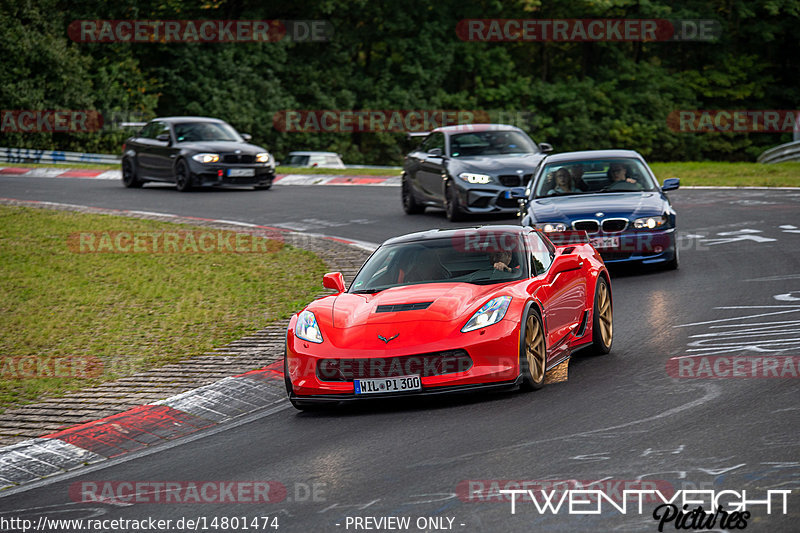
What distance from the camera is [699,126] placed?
187 feet

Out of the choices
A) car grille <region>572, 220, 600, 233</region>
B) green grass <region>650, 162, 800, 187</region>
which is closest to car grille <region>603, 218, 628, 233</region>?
car grille <region>572, 220, 600, 233</region>

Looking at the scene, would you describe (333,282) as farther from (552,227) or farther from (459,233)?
(552,227)

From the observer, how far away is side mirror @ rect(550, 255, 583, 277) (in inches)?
375

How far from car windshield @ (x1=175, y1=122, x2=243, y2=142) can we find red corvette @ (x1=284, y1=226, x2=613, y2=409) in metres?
18.6

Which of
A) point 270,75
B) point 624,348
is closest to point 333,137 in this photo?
point 270,75

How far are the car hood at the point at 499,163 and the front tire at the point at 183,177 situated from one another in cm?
842

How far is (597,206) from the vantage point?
1472 centimetres

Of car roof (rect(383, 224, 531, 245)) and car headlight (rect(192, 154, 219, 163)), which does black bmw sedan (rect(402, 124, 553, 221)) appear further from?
car roof (rect(383, 224, 531, 245))

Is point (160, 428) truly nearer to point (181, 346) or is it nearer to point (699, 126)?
point (181, 346)

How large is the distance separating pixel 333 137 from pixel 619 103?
13.9 metres

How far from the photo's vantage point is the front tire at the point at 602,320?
32.9 feet
